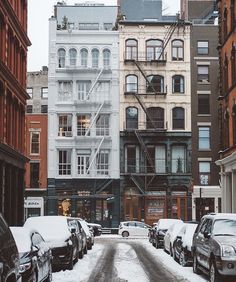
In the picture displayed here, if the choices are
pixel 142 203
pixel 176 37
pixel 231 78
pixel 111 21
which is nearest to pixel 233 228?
pixel 231 78

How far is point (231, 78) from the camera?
36.8m

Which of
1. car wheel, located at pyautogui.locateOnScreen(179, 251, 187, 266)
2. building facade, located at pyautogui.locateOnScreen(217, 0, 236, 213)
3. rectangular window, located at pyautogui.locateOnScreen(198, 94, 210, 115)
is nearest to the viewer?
car wheel, located at pyautogui.locateOnScreen(179, 251, 187, 266)

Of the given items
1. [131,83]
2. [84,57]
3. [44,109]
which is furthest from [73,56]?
[44,109]

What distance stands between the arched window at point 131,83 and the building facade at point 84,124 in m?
1.09

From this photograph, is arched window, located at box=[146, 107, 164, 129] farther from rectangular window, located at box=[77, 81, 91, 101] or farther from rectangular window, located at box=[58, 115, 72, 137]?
rectangular window, located at box=[58, 115, 72, 137]

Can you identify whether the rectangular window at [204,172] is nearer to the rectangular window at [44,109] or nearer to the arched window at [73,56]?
the arched window at [73,56]

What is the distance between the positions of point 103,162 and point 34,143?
676cm

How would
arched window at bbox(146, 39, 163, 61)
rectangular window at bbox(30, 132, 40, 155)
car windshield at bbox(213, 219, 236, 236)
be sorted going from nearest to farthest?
car windshield at bbox(213, 219, 236, 236)
rectangular window at bbox(30, 132, 40, 155)
arched window at bbox(146, 39, 163, 61)

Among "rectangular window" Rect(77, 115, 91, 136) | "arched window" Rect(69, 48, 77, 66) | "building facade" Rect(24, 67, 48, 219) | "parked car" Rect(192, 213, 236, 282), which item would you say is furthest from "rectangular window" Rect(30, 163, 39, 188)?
"parked car" Rect(192, 213, 236, 282)

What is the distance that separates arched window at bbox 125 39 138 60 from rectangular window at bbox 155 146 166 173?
916cm

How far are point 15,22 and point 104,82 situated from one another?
24.5m

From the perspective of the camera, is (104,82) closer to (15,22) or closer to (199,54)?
(199,54)

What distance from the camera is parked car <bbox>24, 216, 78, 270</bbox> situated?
18.4m

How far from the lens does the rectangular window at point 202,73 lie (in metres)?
59.8
